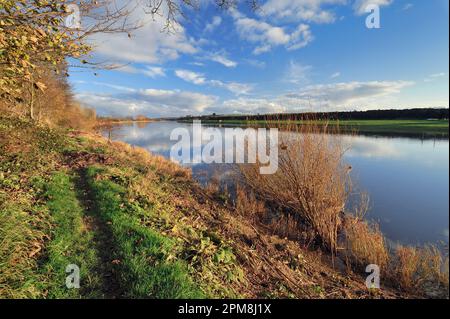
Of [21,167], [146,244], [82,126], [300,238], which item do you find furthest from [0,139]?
[82,126]

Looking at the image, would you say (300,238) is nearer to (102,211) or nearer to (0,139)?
(102,211)

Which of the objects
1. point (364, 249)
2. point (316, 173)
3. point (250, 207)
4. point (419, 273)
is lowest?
point (419, 273)

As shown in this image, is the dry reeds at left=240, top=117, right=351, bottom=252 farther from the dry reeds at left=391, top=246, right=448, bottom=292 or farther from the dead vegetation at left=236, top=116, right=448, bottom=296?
the dry reeds at left=391, top=246, right=448, bottom=292

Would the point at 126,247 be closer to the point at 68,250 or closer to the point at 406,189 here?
the point at 68,250

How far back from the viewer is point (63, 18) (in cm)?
408

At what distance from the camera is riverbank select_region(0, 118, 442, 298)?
3.86 m

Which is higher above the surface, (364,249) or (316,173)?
(316,173)

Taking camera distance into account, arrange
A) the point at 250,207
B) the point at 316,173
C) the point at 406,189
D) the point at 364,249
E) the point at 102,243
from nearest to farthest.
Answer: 1. the point at 102,243
2. the point at 364,249
3. the point at 316,173
4. the point at 250,207
5. the point at 406,189

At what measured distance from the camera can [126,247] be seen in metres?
4.56

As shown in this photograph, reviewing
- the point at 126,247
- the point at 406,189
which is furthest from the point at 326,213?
the point at 406,189

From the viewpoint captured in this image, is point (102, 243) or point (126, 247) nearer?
point (126, 247)

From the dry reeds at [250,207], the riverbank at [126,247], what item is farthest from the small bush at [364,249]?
the dry reeds at [250,207]

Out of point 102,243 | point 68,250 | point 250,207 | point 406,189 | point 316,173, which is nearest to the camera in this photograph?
point 68,250
